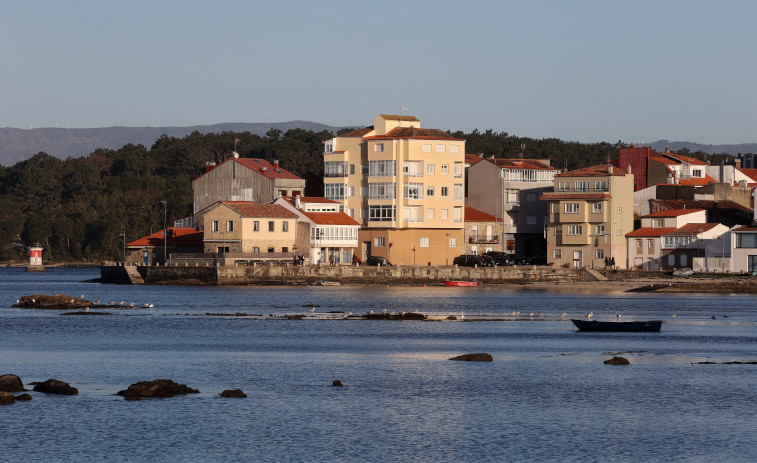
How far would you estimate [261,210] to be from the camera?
104 meters

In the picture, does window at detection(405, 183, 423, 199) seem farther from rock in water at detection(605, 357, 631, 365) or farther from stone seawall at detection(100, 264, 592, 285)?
rock in water at detection(605, 357, 631, 365)

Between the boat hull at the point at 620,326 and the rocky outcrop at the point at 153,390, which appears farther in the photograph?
the boat hull at the point at 620,326

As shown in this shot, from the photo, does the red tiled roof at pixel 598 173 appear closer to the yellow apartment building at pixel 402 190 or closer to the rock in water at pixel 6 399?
the yellow apartment building at pixel 402 190

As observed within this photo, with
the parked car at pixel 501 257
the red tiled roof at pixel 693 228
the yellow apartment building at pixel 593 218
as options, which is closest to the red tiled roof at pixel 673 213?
the red tiled roof at pixel 693 228

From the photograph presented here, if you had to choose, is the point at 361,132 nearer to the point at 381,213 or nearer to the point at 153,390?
the point at 381,213

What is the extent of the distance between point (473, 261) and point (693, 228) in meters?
21.2

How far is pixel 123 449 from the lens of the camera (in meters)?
30.4

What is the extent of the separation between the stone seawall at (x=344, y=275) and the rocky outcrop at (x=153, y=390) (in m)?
62.2

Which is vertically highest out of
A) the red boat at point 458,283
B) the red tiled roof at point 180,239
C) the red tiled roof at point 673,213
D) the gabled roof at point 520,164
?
the gabled roof at point 520,164

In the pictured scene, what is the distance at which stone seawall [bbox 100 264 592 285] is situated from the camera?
101 meters

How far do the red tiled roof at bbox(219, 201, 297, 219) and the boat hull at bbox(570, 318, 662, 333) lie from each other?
45541 mm

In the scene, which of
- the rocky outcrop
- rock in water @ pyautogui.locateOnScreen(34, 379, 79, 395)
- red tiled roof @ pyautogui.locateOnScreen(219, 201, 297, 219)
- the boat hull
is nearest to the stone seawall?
red tiled roof @ pyautogui.locateOnScreen(219, 201, 297, 219)

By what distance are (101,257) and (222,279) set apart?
6976 centimetres

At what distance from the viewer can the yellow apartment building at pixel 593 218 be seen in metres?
109
